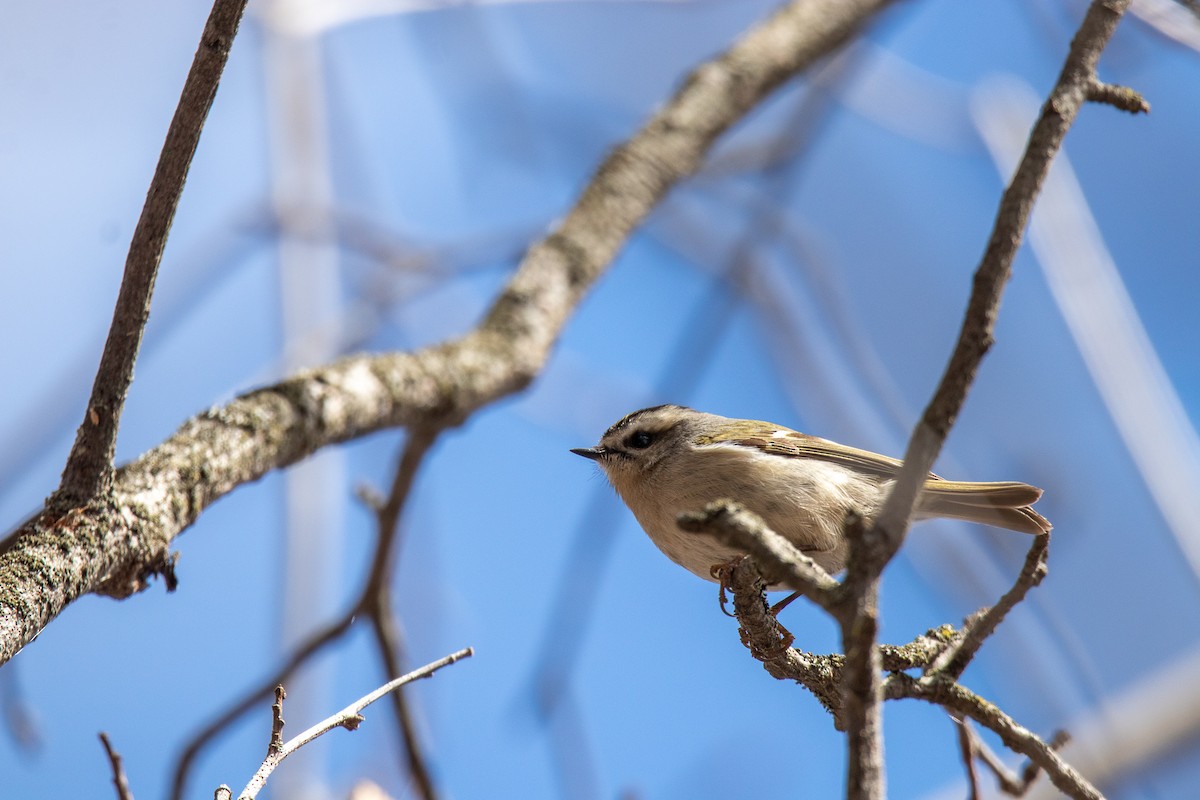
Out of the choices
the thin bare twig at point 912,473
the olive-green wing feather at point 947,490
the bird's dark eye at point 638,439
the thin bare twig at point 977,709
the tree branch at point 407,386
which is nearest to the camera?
the thin bare twig at point 912,473

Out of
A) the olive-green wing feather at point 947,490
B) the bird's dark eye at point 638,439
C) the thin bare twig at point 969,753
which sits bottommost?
the thin bare twig at point 969,753

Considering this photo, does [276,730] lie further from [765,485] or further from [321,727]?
[765,485]

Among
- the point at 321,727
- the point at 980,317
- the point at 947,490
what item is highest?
the point at 947,490

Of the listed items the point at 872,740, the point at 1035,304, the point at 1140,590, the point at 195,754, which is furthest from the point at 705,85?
the point at 872,740

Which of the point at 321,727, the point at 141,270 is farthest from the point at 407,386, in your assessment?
the point at 321,727

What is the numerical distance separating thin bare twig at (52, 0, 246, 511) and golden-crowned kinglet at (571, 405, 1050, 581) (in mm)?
1198

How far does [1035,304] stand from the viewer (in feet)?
16.8

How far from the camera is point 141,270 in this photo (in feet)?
5.09

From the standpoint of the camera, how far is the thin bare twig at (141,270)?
1459mm

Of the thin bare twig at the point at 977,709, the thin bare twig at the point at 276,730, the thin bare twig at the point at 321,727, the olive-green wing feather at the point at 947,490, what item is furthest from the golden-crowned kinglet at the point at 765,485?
the thin bare twig at the point at 276,730

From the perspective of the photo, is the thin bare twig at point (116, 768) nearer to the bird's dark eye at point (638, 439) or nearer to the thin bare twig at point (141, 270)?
the thin bare twig at point (141, 270)

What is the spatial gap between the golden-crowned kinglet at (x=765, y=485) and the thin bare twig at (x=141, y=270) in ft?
3.93

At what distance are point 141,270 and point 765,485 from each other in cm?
152

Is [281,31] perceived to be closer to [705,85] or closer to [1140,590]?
[705,85]
